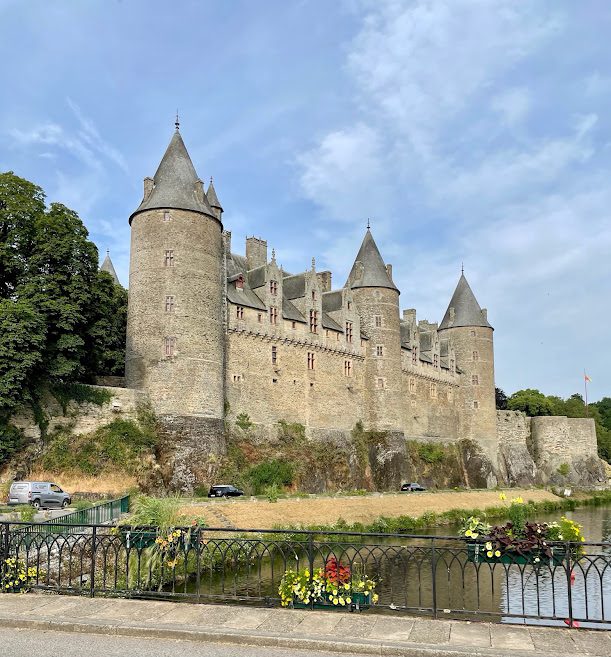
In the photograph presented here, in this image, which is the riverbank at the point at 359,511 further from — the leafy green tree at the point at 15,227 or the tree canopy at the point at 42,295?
the leafy green tree at the point at 15,227

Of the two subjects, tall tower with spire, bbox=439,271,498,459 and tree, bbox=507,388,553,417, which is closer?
tall tower with spire, bbox=439,271,498,459

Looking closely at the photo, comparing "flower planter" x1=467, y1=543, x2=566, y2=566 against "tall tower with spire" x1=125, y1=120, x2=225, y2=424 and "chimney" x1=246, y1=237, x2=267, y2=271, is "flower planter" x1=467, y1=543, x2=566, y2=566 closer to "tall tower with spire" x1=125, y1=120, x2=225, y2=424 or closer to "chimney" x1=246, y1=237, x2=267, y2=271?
"tall tower with spire" x1=125, y1=120, x2=225, y2=424

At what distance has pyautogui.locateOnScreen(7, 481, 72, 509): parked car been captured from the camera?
85.7ft

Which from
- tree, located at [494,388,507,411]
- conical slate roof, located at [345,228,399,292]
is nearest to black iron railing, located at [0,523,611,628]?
conical slate roof, located at [345,228,399,292]

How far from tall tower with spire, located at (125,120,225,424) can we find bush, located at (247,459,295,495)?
143 inches

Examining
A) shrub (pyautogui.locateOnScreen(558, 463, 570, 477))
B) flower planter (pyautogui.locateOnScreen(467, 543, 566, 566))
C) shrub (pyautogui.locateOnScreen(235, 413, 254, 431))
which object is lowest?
shrub (pyautogui.locateOnScreen(558, 463, 570, 477))

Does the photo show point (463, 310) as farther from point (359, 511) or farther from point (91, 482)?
point (91, 482)

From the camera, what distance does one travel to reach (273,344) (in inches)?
1726

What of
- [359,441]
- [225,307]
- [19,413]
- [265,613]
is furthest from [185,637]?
[359,441]

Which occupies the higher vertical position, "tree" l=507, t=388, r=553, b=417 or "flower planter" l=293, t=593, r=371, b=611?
"tree" l=507, t=388, r=553, b=417

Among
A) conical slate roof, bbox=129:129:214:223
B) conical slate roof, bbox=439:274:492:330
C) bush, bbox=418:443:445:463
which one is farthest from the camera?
conical slate roof, bbox=439:274:492:330

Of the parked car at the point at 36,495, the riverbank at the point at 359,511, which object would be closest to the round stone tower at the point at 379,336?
the riverbank at the point at 359,511

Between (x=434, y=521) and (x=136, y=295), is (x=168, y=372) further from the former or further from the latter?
(x=434, y=521)

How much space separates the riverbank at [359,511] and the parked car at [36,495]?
484 cm
